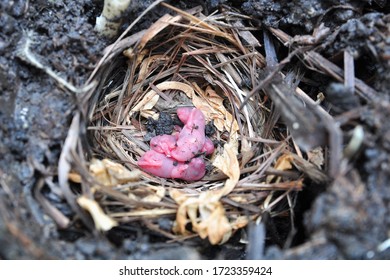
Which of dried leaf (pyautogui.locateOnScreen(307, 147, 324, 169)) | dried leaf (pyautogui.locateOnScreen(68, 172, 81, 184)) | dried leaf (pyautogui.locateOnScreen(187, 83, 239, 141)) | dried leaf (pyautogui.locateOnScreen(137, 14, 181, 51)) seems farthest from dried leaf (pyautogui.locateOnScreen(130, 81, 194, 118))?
dried leaf (pyautogui.locateOnScreen(307, 147, 324, 169))

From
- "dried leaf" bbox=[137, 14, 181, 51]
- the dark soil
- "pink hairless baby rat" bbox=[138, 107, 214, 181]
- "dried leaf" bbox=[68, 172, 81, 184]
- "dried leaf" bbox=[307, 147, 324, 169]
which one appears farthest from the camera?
"pink hairless baby rat" bbox=[138, 107, 214, 181]

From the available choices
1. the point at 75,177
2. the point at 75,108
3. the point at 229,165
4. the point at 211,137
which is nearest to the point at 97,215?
the point at 75,177

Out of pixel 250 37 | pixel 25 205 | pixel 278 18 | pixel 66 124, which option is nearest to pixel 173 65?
pixel 250 37

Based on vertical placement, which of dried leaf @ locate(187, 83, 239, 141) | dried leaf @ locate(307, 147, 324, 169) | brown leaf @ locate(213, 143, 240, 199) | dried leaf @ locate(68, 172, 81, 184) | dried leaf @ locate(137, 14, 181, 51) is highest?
dried leaf @ locate(137, 14, 181, 51)

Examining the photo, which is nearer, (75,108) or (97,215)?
(97,215)

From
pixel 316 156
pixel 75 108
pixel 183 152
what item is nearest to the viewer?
pixel 75 108

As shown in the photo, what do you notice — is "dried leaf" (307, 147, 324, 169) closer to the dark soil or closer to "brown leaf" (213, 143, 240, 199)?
the dark soil

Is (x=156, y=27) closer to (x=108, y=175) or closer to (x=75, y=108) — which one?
(x=75, y=108)

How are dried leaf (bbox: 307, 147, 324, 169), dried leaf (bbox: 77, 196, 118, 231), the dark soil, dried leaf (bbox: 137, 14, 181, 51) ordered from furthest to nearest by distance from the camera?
dried leaf (bbox: 137, 14, 181, 51) → dried leaf (bbox: 307, 147, 324, 169) → dried leaf (bbox: 77, 196, 118, 231) → the dark soil
